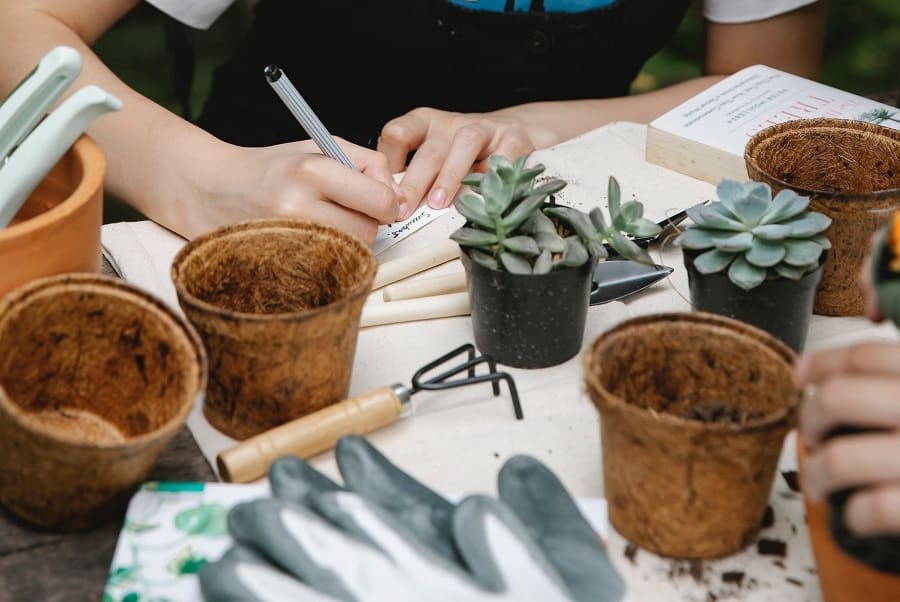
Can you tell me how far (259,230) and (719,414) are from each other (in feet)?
1.25

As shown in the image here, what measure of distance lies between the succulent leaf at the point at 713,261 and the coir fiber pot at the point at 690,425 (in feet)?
0.37

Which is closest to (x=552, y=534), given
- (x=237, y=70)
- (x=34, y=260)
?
(x=34, y=260)

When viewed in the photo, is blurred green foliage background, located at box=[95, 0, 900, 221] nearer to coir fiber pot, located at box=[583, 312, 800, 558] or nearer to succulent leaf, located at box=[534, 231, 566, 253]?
succulent leaf, located at box=[534, 231, 566, 253]

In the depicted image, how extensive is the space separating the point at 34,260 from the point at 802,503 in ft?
1.85

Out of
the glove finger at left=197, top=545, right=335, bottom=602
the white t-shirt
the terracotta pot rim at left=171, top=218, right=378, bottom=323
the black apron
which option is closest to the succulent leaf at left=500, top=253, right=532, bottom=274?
the terracotta pot rim at left=171, top=218, right=378, bottom=323

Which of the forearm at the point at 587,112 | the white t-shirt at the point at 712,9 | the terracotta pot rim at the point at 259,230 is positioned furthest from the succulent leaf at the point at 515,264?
the white t-shirt at the point at 712,9

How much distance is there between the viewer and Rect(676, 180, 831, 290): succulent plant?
0.79m

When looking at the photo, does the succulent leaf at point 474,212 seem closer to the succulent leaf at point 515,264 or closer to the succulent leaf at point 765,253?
the succulent leaf at point 515,264

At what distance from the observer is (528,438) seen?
0.78 metres

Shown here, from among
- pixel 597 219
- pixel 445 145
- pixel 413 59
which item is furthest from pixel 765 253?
pixel 413 59

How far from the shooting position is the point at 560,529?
0.63 metres

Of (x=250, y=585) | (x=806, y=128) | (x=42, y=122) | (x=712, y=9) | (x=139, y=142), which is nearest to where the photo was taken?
(x=250, y=585)

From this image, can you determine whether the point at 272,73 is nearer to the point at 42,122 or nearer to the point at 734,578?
the point at 42,122

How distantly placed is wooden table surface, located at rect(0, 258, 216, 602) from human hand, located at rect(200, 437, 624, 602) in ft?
0.37
